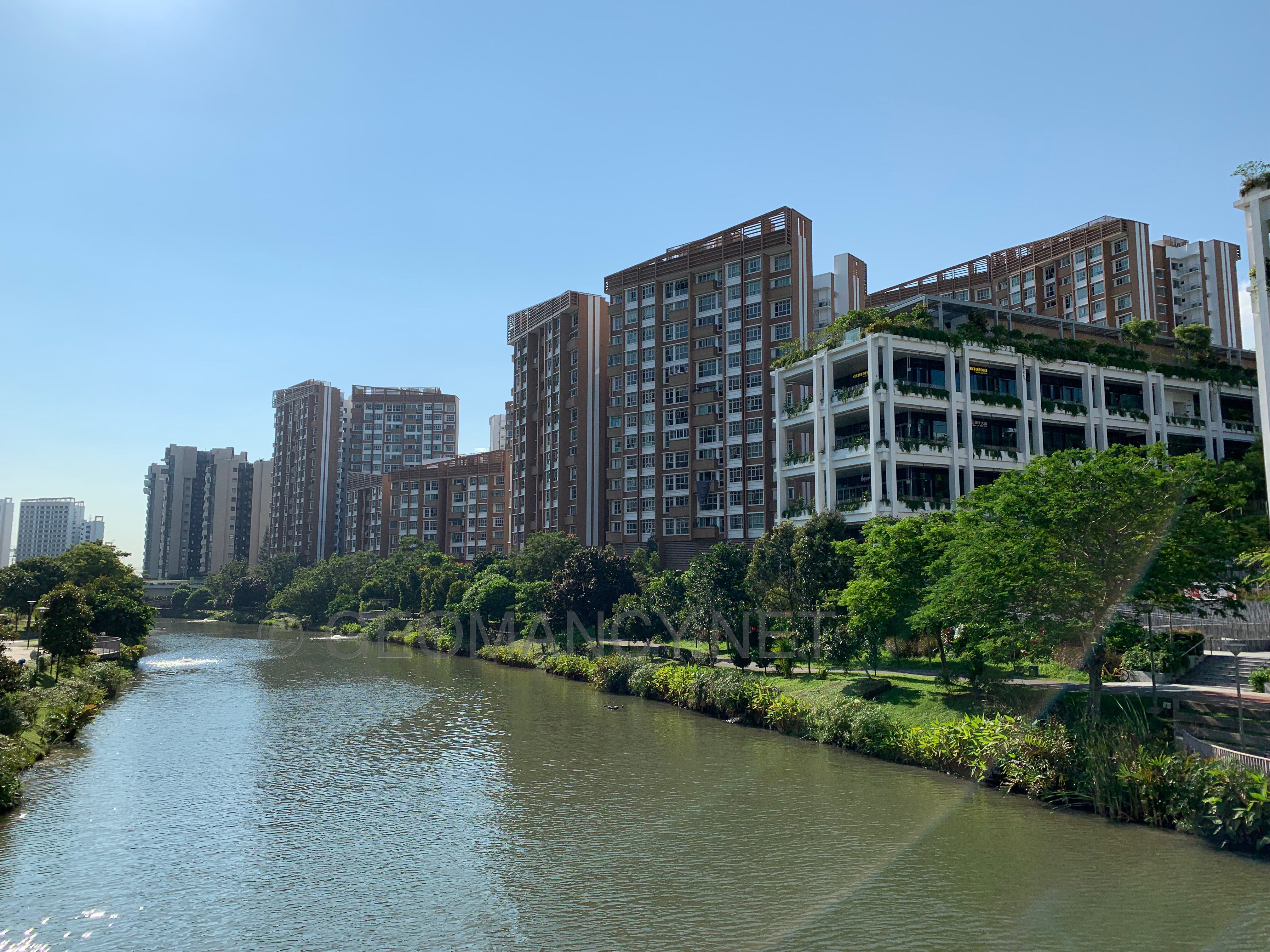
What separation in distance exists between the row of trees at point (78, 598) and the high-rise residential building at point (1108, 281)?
283 ft

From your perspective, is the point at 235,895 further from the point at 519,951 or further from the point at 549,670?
the point at 549,670

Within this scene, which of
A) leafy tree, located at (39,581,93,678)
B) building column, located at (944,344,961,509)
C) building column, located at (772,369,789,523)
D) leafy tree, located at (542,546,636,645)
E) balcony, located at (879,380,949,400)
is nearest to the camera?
leafy tree, located at (39,581,93,678)

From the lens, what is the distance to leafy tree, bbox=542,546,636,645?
207 ft

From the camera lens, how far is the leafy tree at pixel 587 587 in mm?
63031

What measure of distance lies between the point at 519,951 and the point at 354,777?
16.5 meters

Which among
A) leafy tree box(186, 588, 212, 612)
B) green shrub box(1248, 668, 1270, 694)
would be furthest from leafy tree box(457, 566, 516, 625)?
leafy tree box(186, 588, 212, 612)

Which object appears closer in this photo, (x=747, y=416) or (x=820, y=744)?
(x=820, y=744)

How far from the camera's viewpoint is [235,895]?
1964cm

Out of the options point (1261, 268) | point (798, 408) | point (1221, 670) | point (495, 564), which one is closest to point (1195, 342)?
point (798, 408)

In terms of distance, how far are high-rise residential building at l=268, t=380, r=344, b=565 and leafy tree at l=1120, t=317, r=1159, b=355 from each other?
155m

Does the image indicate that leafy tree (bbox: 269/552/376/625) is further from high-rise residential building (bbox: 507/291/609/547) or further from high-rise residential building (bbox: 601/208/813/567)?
high-rise residential building (bbox: 601/208/813/567)

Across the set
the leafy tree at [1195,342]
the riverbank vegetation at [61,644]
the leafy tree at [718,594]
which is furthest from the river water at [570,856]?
the leafy tree at [1195,342]

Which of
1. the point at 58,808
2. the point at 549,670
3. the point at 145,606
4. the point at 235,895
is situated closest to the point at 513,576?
the point at 549,670

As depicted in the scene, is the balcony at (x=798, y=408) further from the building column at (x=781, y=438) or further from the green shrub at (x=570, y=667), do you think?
the green shrub at (x=570, y=667)
